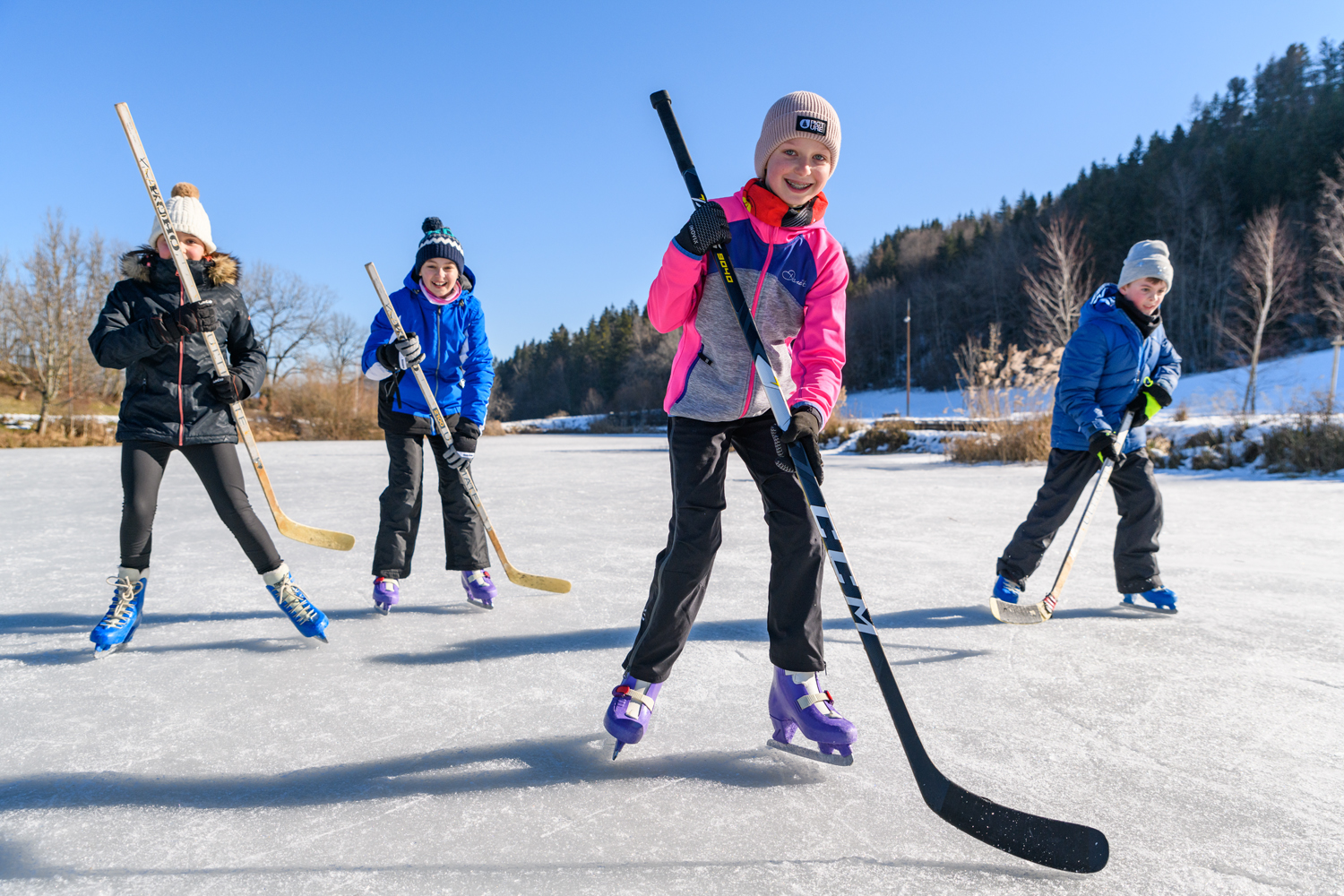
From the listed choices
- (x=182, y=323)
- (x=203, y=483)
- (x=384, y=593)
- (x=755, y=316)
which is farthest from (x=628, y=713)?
(x=182, y=323)

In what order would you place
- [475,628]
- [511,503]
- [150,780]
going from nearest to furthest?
[150,780]
[475,628]
[511,503]

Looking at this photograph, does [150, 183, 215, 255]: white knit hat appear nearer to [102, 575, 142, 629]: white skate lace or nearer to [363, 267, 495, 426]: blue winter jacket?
[363, 267, 495, 426]: blue winter jacket

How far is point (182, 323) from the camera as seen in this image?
89.5 inches

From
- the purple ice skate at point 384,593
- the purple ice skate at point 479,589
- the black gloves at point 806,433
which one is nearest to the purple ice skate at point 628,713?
the black gloves at point 806,433

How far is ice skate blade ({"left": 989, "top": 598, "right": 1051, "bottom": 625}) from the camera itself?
275 cm

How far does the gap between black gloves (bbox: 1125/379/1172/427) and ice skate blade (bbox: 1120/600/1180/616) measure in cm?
77

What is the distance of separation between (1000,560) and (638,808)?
2209mm

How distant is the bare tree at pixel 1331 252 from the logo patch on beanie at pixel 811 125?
23.6 m

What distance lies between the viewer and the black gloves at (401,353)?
9.30 feet

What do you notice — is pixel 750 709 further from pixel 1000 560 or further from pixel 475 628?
pixel 1000 560

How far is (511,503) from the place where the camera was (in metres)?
6.18

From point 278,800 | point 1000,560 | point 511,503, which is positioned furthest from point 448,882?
point 511,503

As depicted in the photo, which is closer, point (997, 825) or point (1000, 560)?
point (997, 825)

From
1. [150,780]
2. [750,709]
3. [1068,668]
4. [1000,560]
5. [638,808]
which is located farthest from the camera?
[1000,560]
